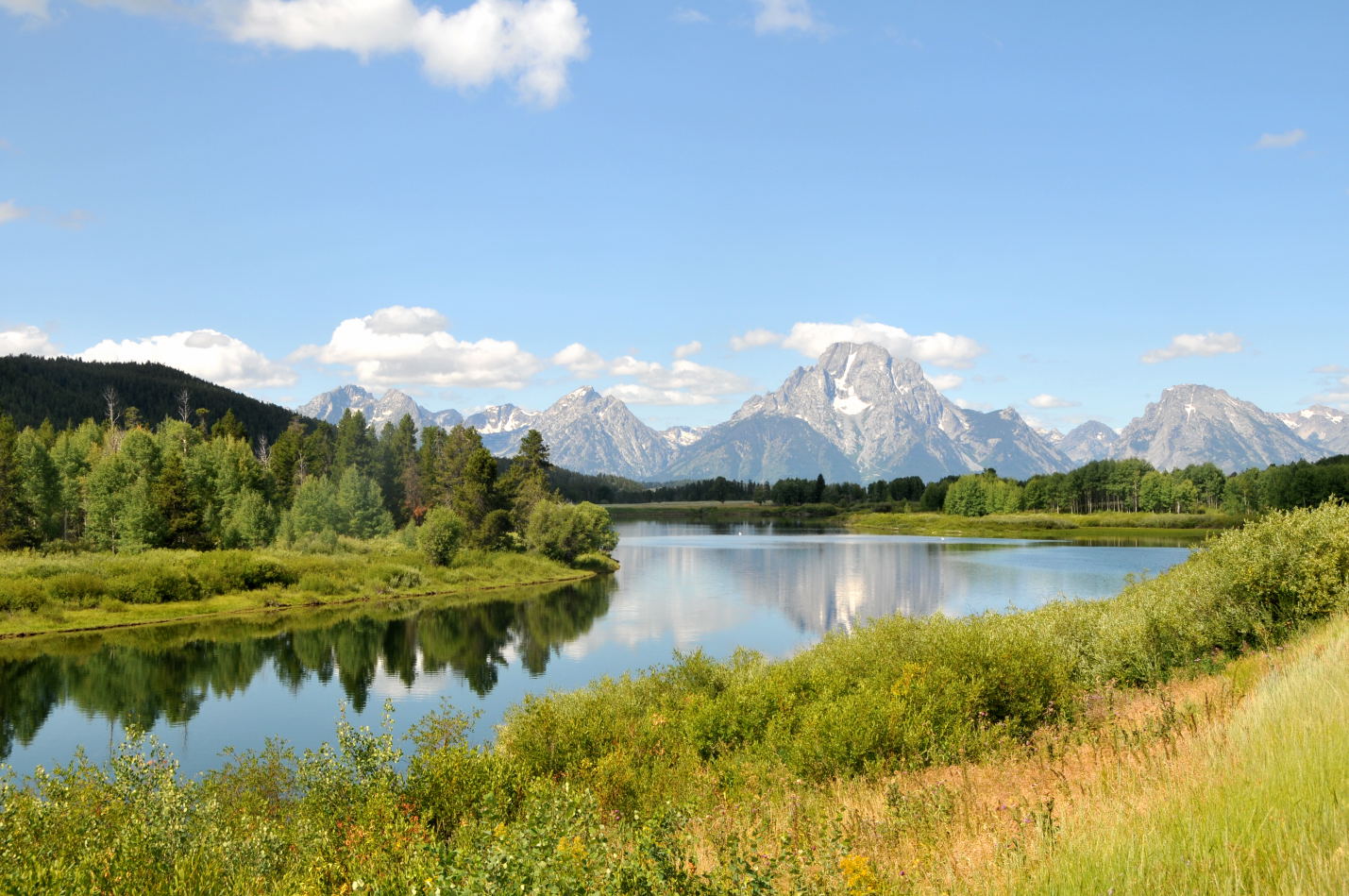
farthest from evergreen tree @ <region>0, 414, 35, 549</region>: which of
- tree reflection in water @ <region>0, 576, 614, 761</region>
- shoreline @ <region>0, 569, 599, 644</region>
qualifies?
tree reflection in water @ <region>0, 576, 614, 761</region>

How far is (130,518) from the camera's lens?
7831 centimetres

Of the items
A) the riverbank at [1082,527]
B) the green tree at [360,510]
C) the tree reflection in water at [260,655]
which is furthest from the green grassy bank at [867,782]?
the riverbank at [1082,527]

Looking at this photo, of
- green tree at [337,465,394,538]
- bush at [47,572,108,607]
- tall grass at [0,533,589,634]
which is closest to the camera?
tall grass at [0,533,589,634]

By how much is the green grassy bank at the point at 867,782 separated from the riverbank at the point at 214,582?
136 feet

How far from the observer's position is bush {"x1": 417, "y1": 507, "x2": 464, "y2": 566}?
297 feet

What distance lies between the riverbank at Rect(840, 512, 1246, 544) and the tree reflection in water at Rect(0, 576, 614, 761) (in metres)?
121

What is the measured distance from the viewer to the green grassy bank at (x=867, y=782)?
7.83 m

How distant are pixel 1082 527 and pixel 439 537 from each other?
144107mm

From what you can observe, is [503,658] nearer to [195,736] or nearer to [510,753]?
[195,736]

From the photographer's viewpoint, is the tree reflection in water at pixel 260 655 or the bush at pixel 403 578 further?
the bush at pixel 403 578

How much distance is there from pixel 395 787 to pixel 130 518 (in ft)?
253

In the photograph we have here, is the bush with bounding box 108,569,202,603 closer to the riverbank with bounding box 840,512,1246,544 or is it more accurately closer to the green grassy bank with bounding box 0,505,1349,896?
the green grassy bank with bounding box 0,505,1349,896

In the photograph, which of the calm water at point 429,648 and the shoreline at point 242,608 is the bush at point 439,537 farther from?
the calm water at point 429,648

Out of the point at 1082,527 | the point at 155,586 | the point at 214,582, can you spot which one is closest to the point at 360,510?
the point at 214,582
